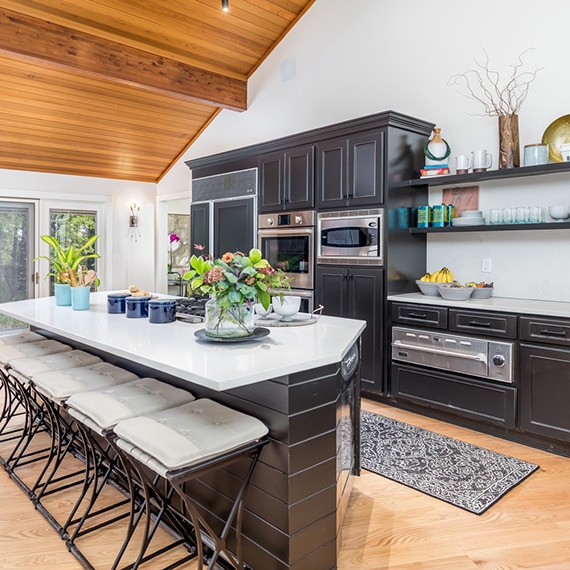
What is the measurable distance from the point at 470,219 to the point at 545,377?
1271mm

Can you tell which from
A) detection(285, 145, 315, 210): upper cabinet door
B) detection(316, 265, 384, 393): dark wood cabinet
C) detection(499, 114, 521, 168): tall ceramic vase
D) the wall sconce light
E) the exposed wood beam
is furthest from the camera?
the wall sconce light

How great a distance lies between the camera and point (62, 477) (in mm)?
2623

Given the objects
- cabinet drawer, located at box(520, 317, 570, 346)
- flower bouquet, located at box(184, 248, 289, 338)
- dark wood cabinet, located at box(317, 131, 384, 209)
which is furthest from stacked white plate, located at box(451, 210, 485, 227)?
flower bouquet, located at box(184, 248, 289, 338)

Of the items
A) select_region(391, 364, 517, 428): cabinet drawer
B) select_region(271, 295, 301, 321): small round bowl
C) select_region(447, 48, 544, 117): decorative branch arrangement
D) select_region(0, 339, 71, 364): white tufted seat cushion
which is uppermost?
select_region(447, 48, 544, 117): decorative branch arrangement

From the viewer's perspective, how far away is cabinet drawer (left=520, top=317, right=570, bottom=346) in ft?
9.50

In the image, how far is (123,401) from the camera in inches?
77.0

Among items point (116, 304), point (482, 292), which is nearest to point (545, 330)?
point (482, 292)

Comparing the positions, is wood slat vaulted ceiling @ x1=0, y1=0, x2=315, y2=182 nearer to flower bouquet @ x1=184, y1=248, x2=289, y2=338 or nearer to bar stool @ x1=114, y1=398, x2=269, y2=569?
flower bouquet @ x1=184, y1=248, x2=289, y2=338

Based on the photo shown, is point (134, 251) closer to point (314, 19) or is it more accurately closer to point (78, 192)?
point (78, 192)

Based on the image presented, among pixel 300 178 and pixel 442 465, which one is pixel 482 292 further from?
pixel 300 178

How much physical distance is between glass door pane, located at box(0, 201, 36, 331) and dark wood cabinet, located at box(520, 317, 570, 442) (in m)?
5.91

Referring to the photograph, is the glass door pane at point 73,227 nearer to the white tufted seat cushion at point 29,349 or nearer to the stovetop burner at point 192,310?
the white tufted seat cushion at point 29,349

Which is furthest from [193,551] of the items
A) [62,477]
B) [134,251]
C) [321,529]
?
[134,251]

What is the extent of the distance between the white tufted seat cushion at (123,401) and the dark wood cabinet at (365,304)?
2038mm
